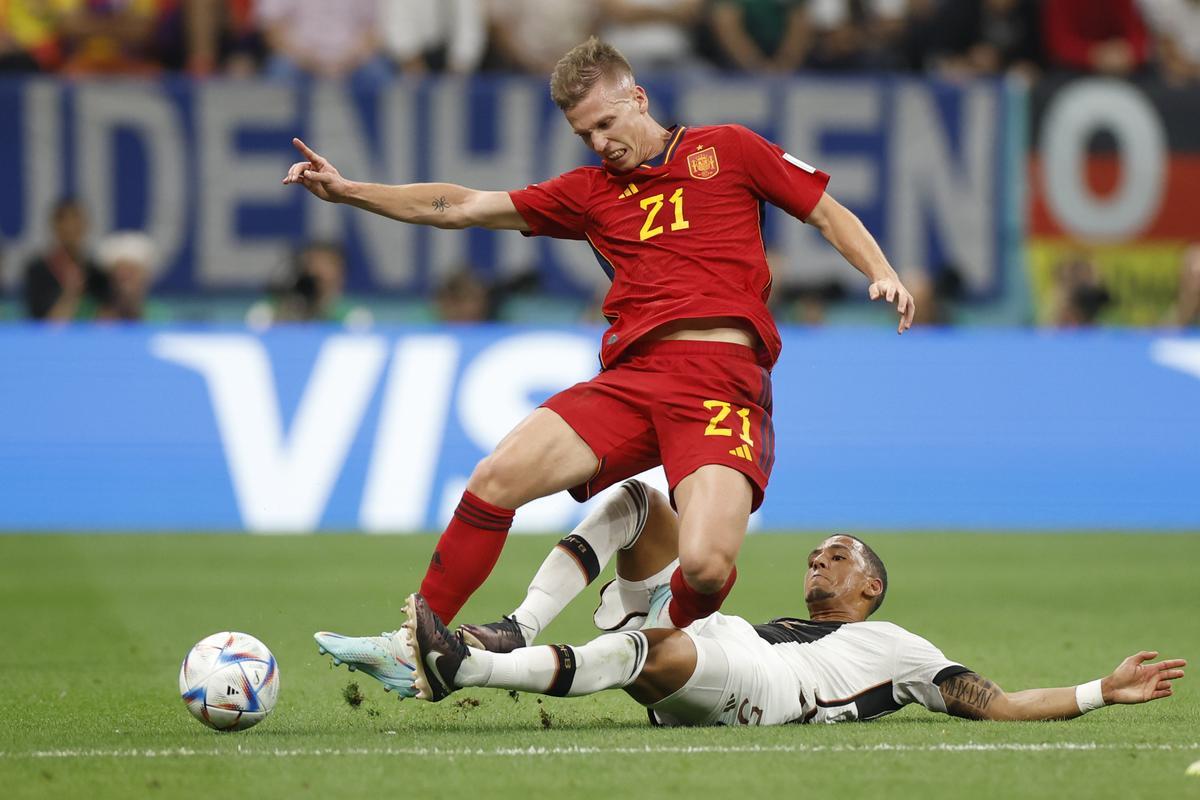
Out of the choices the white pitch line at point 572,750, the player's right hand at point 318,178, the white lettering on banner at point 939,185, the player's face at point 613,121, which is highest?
the white lettering on banner at point 939,185

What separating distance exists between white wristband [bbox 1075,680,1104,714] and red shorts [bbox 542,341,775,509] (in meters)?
1.31

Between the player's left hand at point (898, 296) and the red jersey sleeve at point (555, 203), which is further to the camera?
the red jersey sleeve at point (555, 203)

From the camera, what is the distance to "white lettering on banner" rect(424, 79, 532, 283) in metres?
16.7

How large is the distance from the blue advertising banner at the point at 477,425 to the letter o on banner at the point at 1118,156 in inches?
124

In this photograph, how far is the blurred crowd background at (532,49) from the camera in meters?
16.3

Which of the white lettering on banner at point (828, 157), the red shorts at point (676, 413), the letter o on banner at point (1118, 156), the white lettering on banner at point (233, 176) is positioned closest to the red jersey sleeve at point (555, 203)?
the red shorts at point (676, 413)

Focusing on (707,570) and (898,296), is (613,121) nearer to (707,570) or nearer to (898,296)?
(898,296)

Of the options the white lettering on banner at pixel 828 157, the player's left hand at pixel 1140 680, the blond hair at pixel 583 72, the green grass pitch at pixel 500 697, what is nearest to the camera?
the green grass pitch at pixel 500 697

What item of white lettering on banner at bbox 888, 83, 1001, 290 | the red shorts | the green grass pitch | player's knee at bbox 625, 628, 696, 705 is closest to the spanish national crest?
the red shorts

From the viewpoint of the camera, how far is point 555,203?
7188 mm

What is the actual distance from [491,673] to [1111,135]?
1280 centimetres

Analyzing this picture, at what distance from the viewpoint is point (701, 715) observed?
6.49 m

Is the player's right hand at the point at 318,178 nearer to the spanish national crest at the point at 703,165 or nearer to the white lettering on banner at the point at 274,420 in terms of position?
the spanish national crest at the point at 703,165

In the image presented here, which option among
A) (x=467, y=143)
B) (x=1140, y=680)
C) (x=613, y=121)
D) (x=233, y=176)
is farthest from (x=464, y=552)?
(x=233, y=176)
